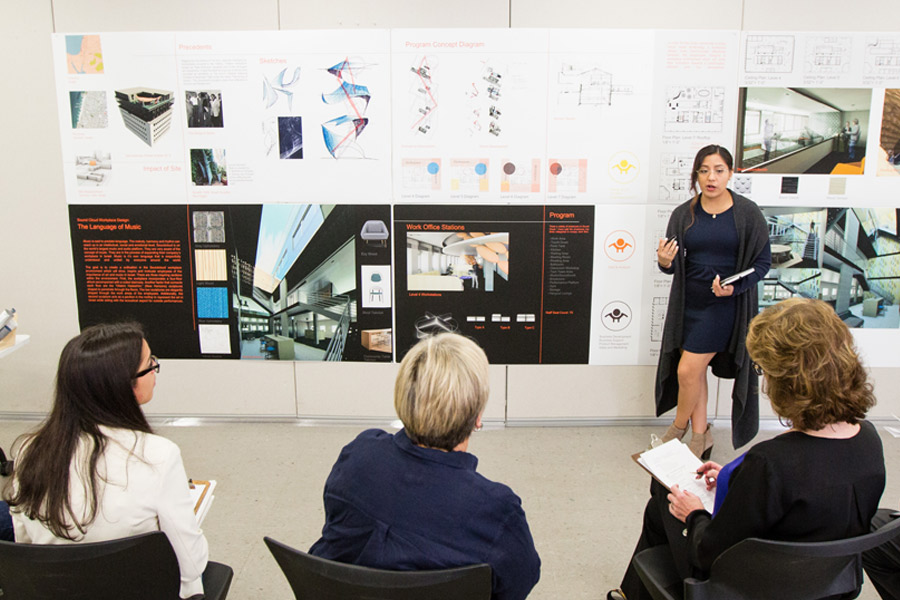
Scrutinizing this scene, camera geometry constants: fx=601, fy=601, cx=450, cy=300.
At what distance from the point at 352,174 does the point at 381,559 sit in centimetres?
255

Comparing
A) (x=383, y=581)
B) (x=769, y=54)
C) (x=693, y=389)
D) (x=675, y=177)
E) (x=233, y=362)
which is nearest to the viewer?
(x=383, y=581)

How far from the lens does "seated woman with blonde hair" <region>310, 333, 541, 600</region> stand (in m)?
1.15

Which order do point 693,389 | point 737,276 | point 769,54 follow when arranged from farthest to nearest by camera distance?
point 769,54 → point 693,389 → point 737,276

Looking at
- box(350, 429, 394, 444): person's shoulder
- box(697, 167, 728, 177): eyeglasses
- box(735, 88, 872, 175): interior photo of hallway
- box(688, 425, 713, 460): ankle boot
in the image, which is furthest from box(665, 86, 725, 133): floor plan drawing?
box(350, 429, 394, 444): person's shoulder

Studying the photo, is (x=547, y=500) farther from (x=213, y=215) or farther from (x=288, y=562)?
(x=213, y=215)

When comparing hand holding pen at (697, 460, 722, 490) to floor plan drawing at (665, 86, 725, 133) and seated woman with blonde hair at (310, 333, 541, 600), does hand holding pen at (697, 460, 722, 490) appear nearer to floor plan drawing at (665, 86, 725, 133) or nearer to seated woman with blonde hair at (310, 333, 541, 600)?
seated woman with blonde hair at (310, 333, 541, 600)

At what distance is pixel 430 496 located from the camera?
3.82ft

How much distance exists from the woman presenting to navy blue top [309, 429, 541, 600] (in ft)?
6.74

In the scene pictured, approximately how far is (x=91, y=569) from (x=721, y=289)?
A: 263 cm

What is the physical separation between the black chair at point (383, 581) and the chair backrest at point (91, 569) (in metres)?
0.31

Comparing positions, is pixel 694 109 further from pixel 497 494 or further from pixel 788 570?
pixel 497 494

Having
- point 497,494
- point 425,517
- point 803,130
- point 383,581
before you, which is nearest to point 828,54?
point 803,130

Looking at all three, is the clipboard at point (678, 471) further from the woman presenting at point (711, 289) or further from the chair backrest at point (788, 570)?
the woman presenting at point (711, 289)

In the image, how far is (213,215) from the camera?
11.2ft
